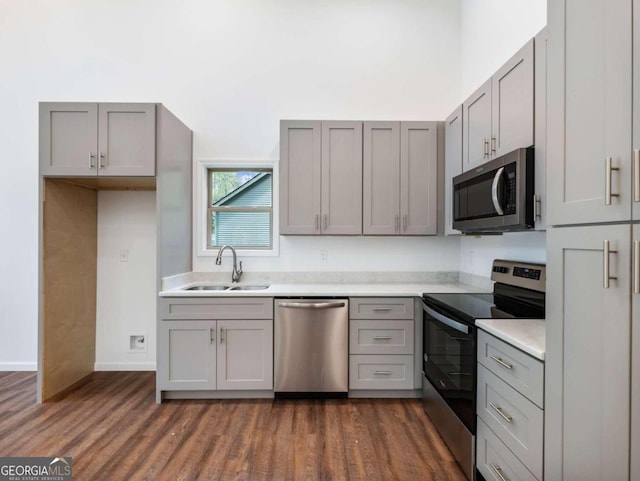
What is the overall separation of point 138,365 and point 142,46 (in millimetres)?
3188

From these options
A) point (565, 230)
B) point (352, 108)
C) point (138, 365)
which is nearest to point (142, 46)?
point (352, 108)

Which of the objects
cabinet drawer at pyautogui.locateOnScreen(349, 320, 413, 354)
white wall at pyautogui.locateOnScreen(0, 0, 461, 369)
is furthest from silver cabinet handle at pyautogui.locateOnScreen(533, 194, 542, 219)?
white wall at pyautogui.locateOnScreen(0, 0, 461, 369)

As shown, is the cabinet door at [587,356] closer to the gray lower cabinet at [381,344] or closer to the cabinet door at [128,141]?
the gray lower cabinet at [381,344]

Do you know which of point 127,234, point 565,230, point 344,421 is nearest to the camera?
point 565,230

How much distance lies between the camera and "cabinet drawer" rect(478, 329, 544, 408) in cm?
132

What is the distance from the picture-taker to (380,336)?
272 cm

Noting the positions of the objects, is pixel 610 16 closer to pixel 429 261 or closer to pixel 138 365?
pixel 429 261

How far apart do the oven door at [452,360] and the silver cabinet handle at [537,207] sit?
67 cm

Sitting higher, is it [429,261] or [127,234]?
[127,234]

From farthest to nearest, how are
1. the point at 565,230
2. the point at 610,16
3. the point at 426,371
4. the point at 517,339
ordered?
the point at 426,371, the point at 517,339, the point at 565,230, the point at 610,16

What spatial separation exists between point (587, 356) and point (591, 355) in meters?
0.02

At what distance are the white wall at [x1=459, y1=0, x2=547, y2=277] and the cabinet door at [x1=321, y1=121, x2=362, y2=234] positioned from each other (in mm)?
1111

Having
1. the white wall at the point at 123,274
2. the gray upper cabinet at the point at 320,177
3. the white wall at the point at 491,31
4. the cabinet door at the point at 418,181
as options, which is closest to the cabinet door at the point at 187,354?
the white wall at the point at 123,274

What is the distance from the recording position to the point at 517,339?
1.44 meters
